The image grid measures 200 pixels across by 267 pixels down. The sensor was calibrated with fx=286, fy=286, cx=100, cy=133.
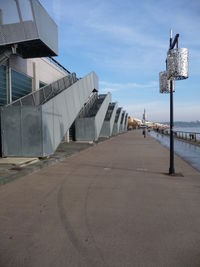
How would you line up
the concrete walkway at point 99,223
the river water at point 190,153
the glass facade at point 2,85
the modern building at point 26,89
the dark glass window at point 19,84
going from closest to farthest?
the concrete walkway at point 99,223, the modern building at point 26,89, the river water at point 190,153, the glass facade at point 2,85, the dark glass window at point 19,84

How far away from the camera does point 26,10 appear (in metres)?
12.7

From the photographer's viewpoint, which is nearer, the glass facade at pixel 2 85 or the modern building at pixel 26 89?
the modern building at pixel 26 89

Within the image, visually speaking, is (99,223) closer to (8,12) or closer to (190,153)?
(8,12)

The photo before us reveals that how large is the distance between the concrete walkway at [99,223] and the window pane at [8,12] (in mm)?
7517

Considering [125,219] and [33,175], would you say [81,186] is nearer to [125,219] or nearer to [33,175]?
[33,175]

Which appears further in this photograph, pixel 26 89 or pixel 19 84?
pixel 26 89

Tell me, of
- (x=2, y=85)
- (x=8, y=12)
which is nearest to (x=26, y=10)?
(x=8, y=12)

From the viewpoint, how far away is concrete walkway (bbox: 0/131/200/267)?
3.83 meters

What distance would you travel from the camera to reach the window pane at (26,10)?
12.7 m

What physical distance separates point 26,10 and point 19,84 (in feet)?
17.7

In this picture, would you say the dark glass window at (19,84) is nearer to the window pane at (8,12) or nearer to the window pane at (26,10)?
the window pane at (8,12)

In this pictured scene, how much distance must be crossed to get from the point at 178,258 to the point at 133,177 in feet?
20.5

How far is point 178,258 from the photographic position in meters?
3.80

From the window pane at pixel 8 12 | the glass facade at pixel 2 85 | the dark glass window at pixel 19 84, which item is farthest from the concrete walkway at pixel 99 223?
the dark glass window at pixel 19 84
